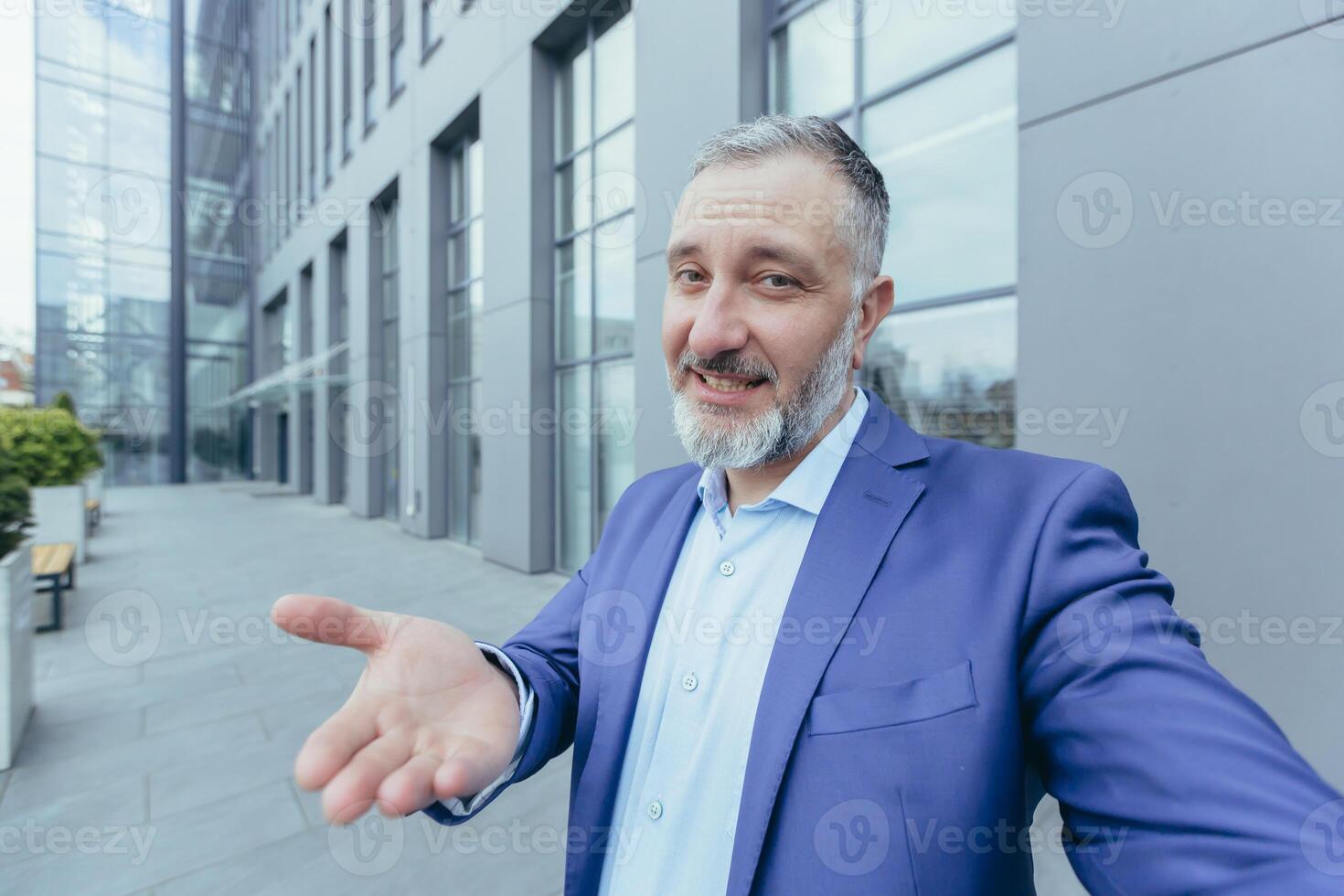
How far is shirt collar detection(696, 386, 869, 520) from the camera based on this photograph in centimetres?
126

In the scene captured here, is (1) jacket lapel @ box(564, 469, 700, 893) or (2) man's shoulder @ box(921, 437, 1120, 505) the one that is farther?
(1) jacket lapel @ box(564, 469, 700, 893)

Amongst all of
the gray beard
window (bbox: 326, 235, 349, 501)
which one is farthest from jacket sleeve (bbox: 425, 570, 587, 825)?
window (bbox: 326, 235, 349, 501)

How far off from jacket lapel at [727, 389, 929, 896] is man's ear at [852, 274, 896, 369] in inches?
7.6

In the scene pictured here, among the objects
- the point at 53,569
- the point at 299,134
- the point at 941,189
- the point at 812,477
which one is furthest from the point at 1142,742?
the point at 299,134

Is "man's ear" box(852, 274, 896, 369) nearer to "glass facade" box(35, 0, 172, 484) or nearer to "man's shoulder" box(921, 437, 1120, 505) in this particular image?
"man's shoulder" box(921, 437, 1120, 505)

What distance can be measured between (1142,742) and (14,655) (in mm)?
4881

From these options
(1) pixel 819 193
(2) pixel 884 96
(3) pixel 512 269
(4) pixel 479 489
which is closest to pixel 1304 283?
(1) pixel 819 193

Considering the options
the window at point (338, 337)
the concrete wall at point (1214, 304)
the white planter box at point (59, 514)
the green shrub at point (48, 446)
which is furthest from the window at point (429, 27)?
the concrete wall at point (1214, 304)

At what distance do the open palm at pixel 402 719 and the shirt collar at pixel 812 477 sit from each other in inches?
22.7

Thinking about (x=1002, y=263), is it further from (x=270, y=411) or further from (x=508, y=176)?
(x=270, y=411)

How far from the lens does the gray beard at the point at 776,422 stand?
1.26 metres

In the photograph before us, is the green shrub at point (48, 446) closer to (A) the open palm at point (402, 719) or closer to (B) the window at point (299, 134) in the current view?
(A) the open palm at point (402, 719)

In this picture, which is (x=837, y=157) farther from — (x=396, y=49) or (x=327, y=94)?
(x=327, y=94)

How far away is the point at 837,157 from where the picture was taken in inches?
48.2
